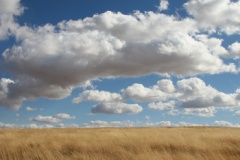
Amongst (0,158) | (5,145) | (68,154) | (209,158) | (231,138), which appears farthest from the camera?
(231,138)

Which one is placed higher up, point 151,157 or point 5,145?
point 5,145

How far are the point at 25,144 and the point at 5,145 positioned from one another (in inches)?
41.3

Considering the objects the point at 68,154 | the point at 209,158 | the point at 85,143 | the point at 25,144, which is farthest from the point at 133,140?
the point at 209,158

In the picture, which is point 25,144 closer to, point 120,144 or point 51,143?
point 51,143

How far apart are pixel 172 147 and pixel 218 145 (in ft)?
8.10

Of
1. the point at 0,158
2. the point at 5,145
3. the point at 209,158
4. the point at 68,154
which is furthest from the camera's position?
the point at 5,145

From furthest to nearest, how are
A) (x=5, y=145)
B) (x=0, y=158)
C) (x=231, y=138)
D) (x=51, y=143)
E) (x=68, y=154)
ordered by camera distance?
(x=231, y=138)
(x=51, y=143)
(x=5, y=145)
(x=68, y=154)
(x=0, y=158)

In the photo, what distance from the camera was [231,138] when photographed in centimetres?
2230

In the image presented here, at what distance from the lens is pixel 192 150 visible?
17.9 metres

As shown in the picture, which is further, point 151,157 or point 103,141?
point 103,141

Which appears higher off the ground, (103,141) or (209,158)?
(103,141)

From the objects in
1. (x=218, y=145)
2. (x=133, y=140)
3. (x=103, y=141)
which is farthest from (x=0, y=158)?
(x=218, y=145)

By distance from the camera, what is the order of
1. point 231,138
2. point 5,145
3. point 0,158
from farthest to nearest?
point 231,138, point 5,145, point 0,158

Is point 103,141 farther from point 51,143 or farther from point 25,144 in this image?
point 25,144
